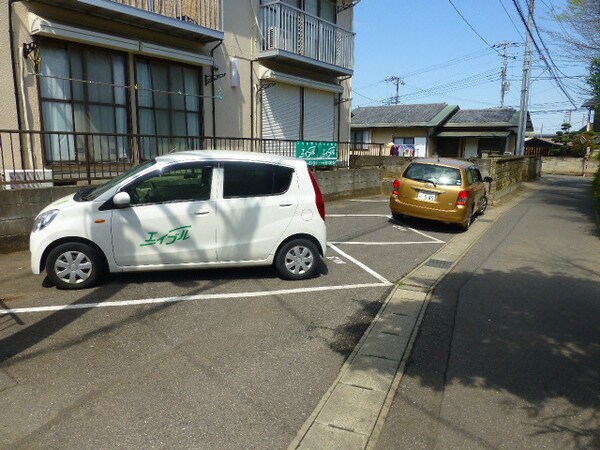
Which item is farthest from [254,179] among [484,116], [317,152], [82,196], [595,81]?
[484,116]

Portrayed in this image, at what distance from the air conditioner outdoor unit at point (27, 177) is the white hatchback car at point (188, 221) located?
8.59ft

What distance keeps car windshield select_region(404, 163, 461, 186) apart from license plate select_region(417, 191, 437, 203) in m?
0.29

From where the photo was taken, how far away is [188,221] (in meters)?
5.40

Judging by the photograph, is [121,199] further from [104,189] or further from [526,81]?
[526,81]

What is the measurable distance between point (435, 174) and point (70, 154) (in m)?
7.83

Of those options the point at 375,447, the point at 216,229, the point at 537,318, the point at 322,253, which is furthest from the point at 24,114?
the point at 537,318

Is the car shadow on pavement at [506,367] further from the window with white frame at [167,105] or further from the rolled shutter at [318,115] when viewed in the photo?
the rolled shutter at [318,115]

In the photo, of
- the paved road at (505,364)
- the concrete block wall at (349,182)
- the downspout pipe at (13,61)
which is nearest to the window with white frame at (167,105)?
the downspout pipe at (13,61)

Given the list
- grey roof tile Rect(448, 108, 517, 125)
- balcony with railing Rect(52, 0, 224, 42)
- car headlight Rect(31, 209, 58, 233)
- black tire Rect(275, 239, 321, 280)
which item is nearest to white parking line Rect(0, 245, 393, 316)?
black tire Rect(275, 239, 321, 280)

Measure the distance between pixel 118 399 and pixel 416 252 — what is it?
6.12 meters

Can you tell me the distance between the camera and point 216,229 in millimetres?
5520

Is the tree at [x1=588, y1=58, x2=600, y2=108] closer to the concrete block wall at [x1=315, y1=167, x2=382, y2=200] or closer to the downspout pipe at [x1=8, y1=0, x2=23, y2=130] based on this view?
the concrete block wall at [x1=315, y1=167, x2=382, y2=200]

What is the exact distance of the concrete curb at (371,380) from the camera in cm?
287

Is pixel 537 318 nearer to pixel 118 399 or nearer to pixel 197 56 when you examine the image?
pixel 118 399
